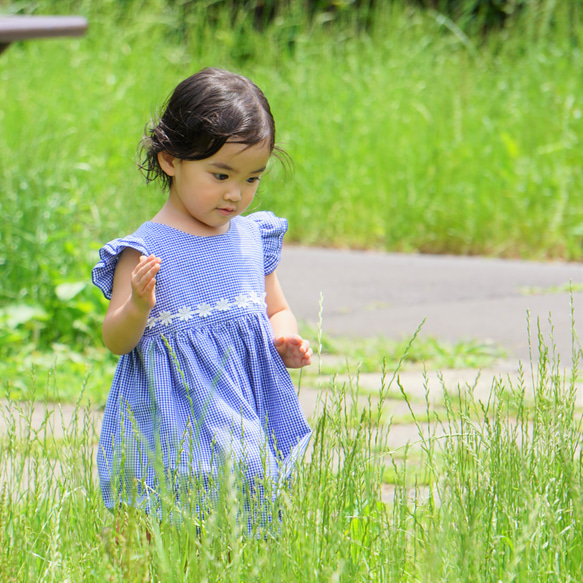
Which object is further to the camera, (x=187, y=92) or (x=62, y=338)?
(x=62, y=338)

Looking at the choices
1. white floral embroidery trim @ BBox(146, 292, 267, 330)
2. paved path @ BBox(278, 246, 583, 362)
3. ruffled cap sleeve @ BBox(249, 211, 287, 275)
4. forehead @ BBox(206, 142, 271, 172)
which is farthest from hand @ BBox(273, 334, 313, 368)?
paved path @ BBox(278, 246, 583, 362)

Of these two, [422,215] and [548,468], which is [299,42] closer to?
[422,215]

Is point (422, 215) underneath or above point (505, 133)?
underneath

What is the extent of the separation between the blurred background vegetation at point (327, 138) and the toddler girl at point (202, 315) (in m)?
1.78

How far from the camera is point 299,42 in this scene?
7969mm

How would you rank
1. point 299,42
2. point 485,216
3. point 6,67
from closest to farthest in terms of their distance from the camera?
point 485,216 → point 6,67 → point 299,42

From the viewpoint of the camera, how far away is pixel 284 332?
2.22 meters

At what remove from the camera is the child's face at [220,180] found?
2.01 metres

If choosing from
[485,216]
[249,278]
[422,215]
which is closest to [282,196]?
[422,215]

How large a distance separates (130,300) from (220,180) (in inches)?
13.6

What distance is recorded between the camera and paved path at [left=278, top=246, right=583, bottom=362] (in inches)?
159

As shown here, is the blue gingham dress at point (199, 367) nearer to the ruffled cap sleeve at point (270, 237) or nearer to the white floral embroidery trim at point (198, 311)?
the white floral embroidery trim at point (198, 311)

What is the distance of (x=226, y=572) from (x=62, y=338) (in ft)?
8.65

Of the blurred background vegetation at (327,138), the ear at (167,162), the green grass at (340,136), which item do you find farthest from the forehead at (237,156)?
the green grass at (340,136)
